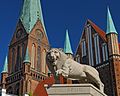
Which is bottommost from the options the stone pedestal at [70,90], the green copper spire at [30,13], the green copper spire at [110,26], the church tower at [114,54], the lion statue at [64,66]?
the stone pedestal at [70,90]

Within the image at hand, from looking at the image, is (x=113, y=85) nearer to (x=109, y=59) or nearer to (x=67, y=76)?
(x=109, y=59)

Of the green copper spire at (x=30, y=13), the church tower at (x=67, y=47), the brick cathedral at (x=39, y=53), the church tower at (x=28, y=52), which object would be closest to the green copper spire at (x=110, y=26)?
the brick cathedral at (x=39, y=53)

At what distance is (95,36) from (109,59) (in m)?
3.83

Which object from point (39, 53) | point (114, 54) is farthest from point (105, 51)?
point (39, 53)

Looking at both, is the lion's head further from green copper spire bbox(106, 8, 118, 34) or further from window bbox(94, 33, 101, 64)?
window bbox(94, 33, 101, 64)

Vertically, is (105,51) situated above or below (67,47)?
below

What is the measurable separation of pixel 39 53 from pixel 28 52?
2.63 m

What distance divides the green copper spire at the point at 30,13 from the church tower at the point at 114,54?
2229cm

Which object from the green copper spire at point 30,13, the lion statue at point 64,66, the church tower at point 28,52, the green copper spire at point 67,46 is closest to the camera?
the lion statue at point 64,66

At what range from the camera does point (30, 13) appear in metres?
46.3

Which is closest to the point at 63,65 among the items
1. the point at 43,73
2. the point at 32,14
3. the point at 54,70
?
the point at 54,70

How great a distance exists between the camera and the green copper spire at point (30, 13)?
148ft

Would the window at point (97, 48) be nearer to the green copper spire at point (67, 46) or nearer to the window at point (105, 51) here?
the window at point (105, 51)

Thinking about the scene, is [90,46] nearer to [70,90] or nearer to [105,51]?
[105,51]
